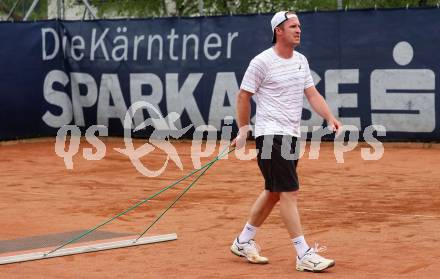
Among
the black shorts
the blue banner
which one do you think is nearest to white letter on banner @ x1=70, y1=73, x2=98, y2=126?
the blue banner

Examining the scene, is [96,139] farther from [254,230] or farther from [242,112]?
[242,112]

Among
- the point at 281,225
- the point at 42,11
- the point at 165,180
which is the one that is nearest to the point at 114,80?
the point at 165,180

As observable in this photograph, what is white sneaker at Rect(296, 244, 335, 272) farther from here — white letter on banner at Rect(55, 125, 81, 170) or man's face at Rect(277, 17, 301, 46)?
white letter on banner at Rect(55, 125, 81, 170)

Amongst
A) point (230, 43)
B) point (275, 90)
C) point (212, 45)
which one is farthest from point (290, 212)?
point (212, 45)

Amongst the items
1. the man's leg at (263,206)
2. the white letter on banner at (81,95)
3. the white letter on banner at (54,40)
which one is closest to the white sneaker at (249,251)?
the man's leg at (263,206)

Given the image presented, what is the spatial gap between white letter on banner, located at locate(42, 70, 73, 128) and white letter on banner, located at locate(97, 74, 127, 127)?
2.25 ft

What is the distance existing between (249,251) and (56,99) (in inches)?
516

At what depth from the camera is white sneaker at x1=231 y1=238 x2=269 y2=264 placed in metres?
7.92

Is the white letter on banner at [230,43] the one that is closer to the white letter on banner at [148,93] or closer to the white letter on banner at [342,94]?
the white letter on banner at [148,93]

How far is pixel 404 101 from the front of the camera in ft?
57.7

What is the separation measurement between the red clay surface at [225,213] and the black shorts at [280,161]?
25.1 inches

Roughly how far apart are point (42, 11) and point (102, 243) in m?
31.3

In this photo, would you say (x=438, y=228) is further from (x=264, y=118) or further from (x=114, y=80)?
(x=114, y=80)

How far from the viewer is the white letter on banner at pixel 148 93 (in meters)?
19.9
